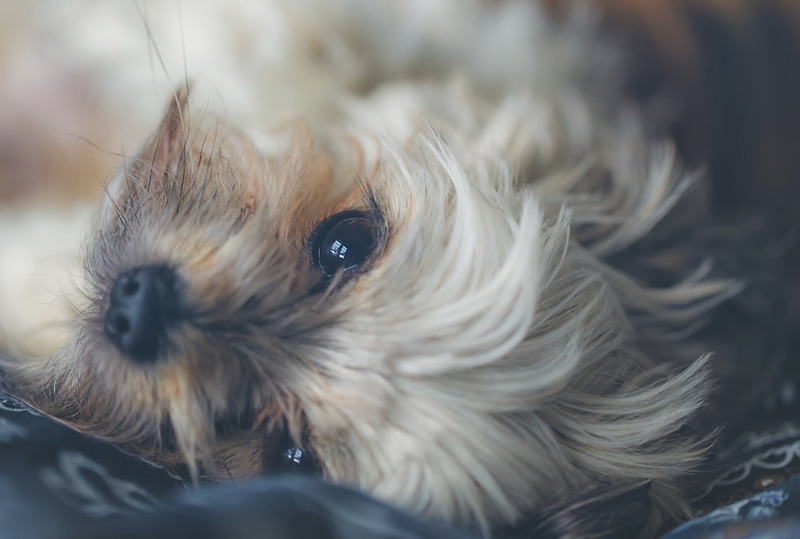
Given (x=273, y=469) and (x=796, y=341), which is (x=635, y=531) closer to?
(x=273, y=469)

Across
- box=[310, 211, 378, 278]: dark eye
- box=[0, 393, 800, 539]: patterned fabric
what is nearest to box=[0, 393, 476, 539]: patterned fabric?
box=[0, 393, 800, 539]: patterned fabric

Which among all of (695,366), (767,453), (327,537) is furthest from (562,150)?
(327,537)

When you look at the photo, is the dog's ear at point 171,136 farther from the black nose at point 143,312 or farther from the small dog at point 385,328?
the black nose at point 143,312

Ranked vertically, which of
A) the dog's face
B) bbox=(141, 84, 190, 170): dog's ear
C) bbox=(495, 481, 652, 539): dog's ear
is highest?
bbox=(141, 84, 190, 170): dog's ear

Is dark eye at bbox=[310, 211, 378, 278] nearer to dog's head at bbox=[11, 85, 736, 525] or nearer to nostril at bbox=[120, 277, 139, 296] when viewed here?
dog's head at bbox=[11, 85, 736, 525]

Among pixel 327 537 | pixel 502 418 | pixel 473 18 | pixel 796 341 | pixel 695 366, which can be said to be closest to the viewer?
pixel 327 537

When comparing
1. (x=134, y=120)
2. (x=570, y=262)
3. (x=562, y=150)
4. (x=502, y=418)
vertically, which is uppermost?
(x=134, y=120)
